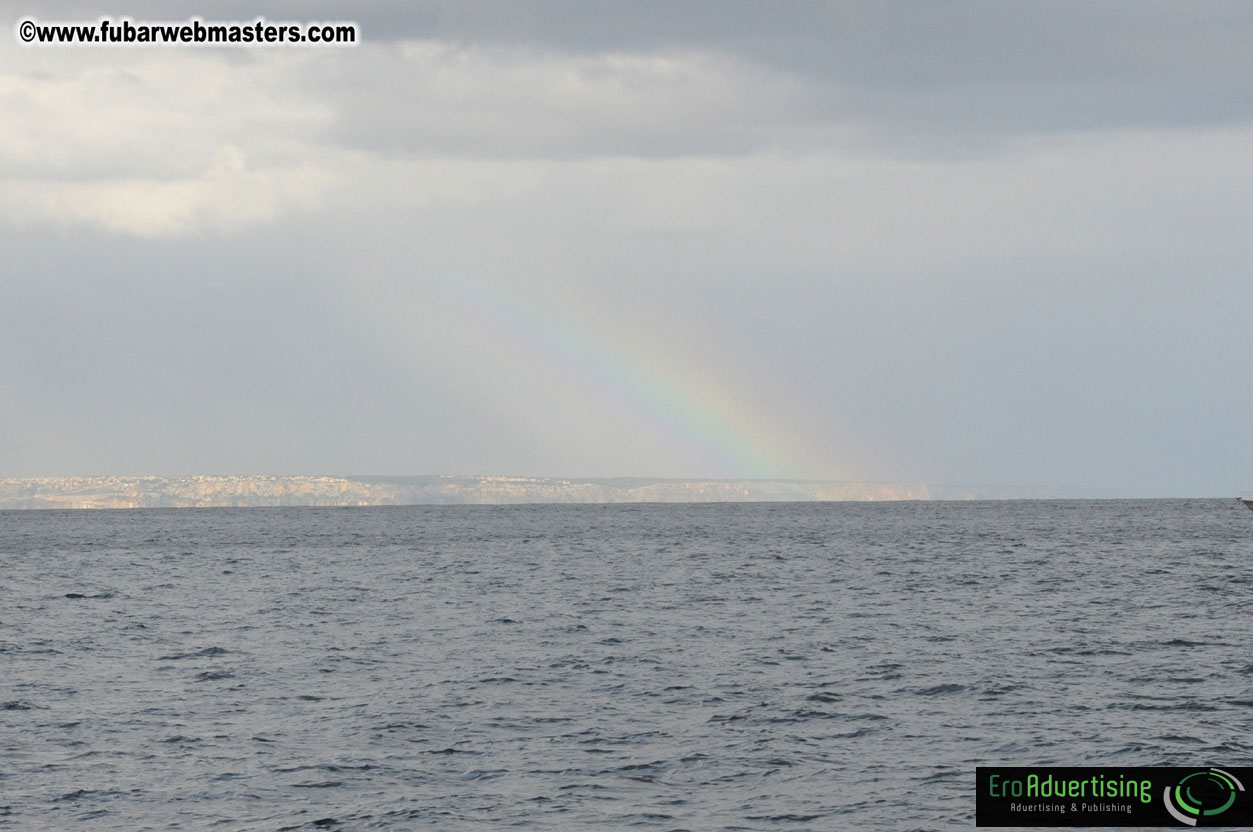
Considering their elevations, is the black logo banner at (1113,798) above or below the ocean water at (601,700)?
above

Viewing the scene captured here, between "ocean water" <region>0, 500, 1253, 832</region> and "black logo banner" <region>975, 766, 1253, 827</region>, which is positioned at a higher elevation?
"black logo banner" <region>975, 766, 1253, 827</region>

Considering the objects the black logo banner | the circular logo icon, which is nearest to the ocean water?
the black logo banner

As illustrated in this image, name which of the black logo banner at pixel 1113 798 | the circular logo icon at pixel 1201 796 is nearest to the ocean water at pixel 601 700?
the black logo banner at pixel 1113 798

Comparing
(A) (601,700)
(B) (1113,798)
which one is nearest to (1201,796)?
(B) (1113,798)

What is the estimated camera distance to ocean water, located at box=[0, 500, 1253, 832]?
93.0ft

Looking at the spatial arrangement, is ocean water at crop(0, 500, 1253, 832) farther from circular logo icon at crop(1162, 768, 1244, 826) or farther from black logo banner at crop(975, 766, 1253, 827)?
circular logo icon at crop(1162, 768, 1244, 826)

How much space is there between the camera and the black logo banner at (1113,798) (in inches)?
1003

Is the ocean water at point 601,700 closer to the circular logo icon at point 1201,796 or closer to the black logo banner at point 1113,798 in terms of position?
the black logo banner at point 1113,798

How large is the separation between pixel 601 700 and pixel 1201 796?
1929 centimetres

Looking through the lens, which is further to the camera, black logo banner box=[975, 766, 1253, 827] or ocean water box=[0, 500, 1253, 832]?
ocean water box=[0, 500, 1253, 832]

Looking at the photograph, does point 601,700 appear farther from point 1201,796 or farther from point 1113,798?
point 1201,796

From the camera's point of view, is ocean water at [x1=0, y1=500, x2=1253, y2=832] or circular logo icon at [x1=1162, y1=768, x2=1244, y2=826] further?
ocean water at [x1=0, y1=500, x2=1253, y2=832]

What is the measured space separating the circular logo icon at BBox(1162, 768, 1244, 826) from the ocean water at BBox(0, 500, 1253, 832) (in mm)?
3303

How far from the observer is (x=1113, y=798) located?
2636cm
